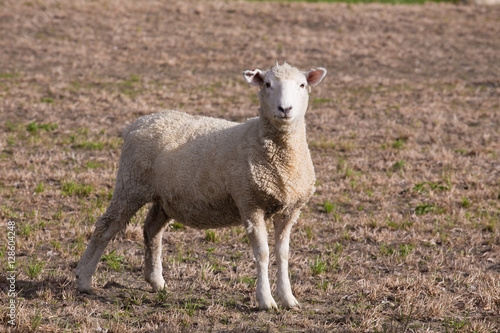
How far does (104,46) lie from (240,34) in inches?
214

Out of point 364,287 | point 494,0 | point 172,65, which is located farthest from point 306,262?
point 494,0

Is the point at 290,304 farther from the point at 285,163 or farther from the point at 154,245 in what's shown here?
the point at 154,245

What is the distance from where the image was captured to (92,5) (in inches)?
920

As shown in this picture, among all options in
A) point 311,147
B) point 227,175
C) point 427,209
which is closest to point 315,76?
point 227,175

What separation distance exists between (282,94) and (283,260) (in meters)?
1.61

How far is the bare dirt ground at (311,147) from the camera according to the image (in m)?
5.51

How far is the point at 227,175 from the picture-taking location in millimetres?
5371

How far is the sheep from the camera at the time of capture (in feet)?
17.1

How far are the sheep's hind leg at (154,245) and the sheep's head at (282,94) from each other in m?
1.71

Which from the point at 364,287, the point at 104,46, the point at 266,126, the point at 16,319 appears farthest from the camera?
the point at 104,46

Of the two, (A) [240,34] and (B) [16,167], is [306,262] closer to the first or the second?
(B) [16,167]

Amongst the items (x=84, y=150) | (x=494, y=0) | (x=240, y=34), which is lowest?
(x=84, y=150)

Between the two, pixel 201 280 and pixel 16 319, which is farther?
pixel 201 280

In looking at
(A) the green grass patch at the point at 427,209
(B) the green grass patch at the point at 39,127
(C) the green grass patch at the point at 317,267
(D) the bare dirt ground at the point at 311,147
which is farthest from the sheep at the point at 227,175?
(B) the green grass patch at the point at 39,127
